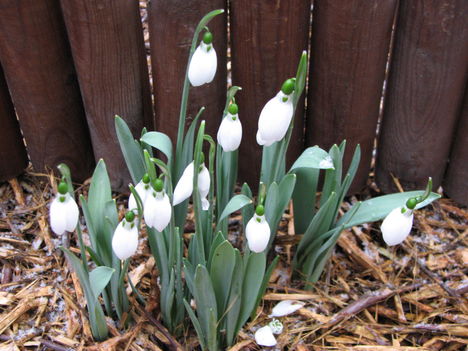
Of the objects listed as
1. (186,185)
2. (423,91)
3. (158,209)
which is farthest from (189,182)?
(423,91)

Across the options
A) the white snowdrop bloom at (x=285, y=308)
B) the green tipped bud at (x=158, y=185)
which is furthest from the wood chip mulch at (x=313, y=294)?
the green tipped bud at (x=158, y=185)

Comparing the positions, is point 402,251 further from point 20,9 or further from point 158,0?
point 20,9

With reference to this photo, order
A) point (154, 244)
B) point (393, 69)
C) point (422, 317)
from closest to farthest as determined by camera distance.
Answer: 1. point (154, 244)
2. point (422, 317)
3. point (393, 69)

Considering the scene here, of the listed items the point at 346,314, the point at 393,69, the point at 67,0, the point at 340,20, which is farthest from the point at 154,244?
the point at 393,69

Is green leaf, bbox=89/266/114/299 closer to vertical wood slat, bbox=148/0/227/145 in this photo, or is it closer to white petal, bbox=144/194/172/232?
white petal, bbox=144/194/172/232

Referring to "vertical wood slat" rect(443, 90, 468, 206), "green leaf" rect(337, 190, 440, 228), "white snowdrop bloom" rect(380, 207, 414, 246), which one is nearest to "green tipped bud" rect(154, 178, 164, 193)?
"white snowdrop bloom" rect(380, 207, 414, 246)

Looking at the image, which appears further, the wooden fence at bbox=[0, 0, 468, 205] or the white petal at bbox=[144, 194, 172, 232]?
the wooden fence at bbox=[0, 0, 468, 205]

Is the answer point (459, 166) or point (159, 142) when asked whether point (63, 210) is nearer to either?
point (159, 142)
